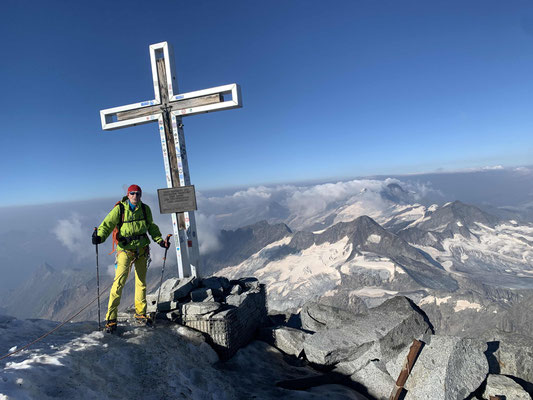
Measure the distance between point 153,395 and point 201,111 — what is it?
863cm

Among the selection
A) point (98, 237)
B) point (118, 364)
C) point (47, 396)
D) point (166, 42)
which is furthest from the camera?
point (166, 42)

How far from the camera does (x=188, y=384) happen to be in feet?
19.8

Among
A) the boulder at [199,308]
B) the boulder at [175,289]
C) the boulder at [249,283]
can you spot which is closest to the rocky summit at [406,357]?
the boulder at [249,283]

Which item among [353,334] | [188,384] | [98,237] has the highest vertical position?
[98,237]

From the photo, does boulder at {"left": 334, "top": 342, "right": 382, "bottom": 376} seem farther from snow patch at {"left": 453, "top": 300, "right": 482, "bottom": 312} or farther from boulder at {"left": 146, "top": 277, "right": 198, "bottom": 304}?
snow patch at {"left": 453, "top": 300, "right": 482, "bottom": 312}

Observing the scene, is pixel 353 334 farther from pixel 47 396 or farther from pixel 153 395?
pixel 47 396

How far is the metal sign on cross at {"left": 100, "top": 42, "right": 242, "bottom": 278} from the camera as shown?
10.4m

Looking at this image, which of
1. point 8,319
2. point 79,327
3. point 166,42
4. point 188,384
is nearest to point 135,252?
point 79,327

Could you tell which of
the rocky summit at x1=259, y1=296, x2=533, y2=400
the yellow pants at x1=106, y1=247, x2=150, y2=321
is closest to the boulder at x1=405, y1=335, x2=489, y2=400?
the rocky summit at x1=259, y1=296, x2=533, y2=400

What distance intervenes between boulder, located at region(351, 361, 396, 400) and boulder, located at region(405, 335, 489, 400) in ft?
1.99

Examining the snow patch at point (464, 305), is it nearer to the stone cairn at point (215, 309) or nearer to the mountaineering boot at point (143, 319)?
the stone cairn at point (215, 309)

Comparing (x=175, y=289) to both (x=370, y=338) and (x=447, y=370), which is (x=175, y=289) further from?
(x=447, y=370)

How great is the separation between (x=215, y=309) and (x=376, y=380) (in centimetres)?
472

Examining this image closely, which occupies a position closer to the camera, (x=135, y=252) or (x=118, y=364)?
(x=118, y=364)
